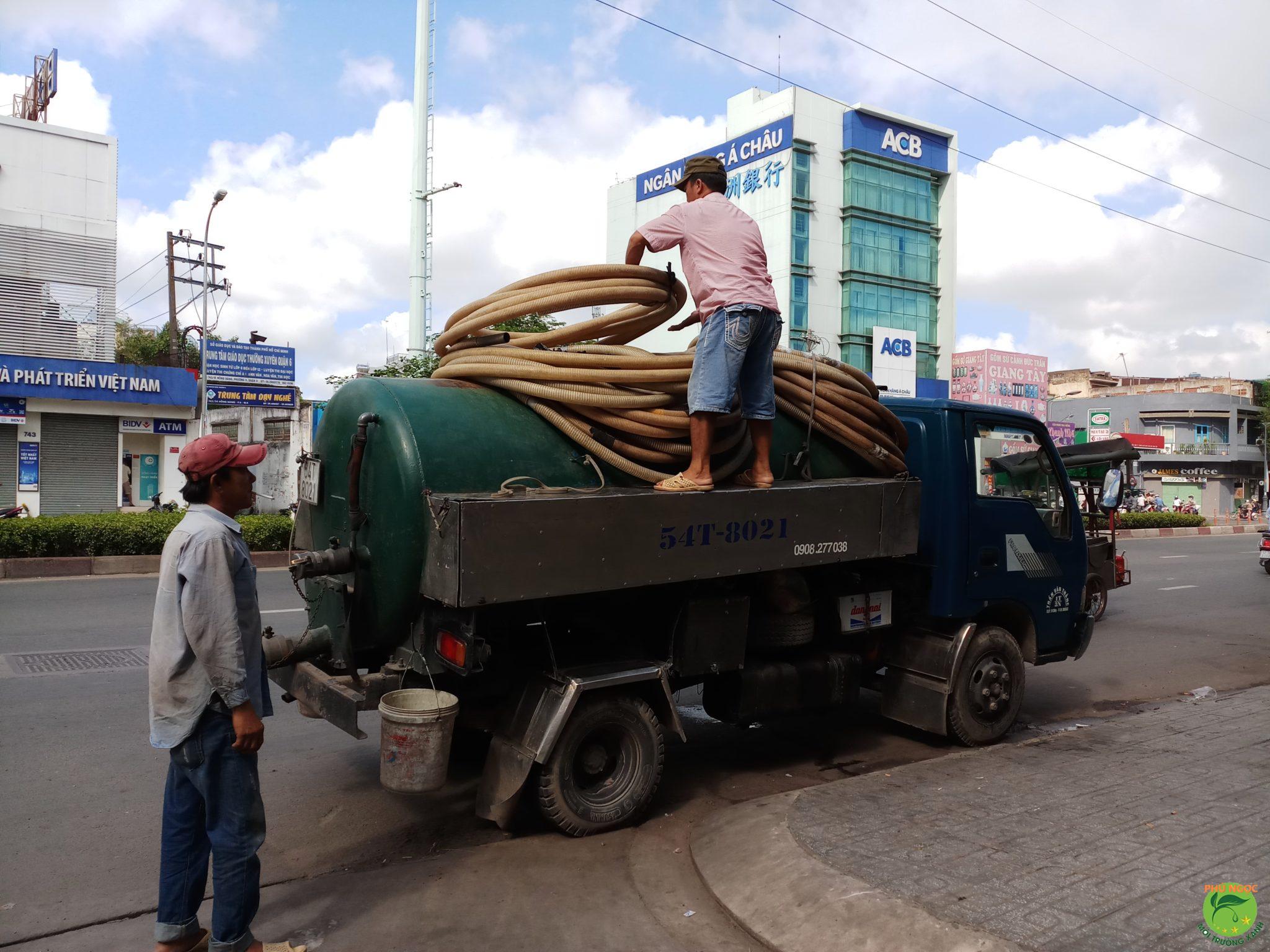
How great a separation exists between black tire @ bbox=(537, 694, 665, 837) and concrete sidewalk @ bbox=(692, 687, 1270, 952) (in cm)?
35

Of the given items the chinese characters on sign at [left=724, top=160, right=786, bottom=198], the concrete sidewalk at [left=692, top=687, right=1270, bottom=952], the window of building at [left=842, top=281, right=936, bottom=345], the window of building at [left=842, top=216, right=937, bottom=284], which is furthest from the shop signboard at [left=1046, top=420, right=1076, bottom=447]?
the concrete sidewalk at [left=692, top=687, right=1270, bottom=952]

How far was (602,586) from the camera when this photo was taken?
3.89 metres

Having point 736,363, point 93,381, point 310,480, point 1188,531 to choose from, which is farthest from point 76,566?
point 1188,531

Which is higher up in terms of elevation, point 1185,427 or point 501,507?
point 1185,427

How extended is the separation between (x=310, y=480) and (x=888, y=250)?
45443 mm

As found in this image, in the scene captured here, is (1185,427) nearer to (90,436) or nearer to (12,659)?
(90,436)

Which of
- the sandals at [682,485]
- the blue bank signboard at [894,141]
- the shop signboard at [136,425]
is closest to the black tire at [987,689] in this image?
the sandals at [682,485]

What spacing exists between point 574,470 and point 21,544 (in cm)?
1145

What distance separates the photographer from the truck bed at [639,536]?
359 cm

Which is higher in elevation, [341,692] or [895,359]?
[895,359]

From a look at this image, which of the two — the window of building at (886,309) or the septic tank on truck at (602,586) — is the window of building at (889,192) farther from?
the septic tank on truck at (602,586)

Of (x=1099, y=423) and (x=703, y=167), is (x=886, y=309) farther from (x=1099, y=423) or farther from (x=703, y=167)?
(x=703, y=167)

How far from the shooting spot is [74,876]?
366 centimetres

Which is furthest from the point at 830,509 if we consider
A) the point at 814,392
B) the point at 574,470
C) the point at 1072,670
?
the point at 1072,670
